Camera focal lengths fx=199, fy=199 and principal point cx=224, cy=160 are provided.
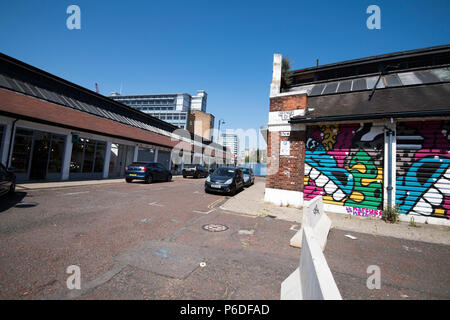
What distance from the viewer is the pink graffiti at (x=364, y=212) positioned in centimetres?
777

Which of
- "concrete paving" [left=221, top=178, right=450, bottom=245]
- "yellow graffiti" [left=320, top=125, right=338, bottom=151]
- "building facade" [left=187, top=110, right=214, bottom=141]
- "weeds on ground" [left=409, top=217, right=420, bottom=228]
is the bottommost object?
"concrete paving" [left=221, top=178, right=450, bottom=245]

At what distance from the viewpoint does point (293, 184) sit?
30.6 ft

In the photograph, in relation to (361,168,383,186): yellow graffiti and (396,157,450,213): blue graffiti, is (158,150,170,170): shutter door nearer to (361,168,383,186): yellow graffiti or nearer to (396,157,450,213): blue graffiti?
(361,168,383,186): yellow graffiti

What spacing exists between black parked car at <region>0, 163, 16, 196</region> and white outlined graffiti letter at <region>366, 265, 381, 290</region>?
10300 mm

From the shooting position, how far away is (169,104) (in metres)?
79.1

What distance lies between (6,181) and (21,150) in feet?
21.5

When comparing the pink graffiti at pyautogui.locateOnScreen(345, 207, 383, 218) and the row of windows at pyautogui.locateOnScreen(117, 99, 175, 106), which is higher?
the row of windows at pyautogui.locateOnScreen(117, 99, 175, 106)

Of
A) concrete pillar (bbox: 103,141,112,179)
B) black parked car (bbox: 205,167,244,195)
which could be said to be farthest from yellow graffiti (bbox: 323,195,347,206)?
concrete pillar (bbox: 103,141,112,179)

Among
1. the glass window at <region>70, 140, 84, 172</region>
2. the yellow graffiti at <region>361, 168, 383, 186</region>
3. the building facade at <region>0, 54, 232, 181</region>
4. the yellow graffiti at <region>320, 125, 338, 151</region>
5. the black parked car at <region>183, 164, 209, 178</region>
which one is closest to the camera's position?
the yellow graffiti at <region>361, 168, 383, 186</region>

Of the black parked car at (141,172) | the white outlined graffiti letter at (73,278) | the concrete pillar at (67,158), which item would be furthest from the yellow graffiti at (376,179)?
the concrete pillar at (67,158)

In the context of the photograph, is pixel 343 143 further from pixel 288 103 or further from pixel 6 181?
pixel 6 181

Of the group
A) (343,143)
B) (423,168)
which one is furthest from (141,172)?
(423,168)

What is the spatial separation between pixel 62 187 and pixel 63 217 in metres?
6.51

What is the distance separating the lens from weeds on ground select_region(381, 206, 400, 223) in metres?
7.32
